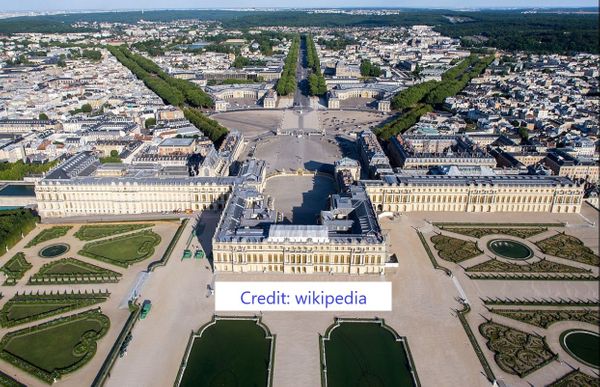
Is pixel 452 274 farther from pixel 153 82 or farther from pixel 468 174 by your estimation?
pixel 153 82

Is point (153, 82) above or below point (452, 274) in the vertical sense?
above

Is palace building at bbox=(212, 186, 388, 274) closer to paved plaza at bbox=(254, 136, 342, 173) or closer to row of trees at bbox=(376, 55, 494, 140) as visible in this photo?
paved plaza at bbox=(254, 136, 342, 173)

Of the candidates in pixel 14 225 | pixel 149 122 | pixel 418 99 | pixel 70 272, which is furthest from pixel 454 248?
pixel 418 99

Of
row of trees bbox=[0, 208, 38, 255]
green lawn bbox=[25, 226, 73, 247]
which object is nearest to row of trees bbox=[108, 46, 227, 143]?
green lawn bbox=[25, 226, 73, 247]

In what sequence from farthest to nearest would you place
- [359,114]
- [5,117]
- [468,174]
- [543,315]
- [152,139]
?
[359,114] < [5,117] < [152,139] < [468,174] < [543,315]

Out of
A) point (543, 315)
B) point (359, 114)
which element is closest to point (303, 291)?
point (543, 315)

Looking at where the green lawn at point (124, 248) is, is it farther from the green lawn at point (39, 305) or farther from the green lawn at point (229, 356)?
the green lawn at point (229, 356)

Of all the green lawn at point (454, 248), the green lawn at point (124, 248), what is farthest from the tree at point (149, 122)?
the green lawn at point (454, 248)
